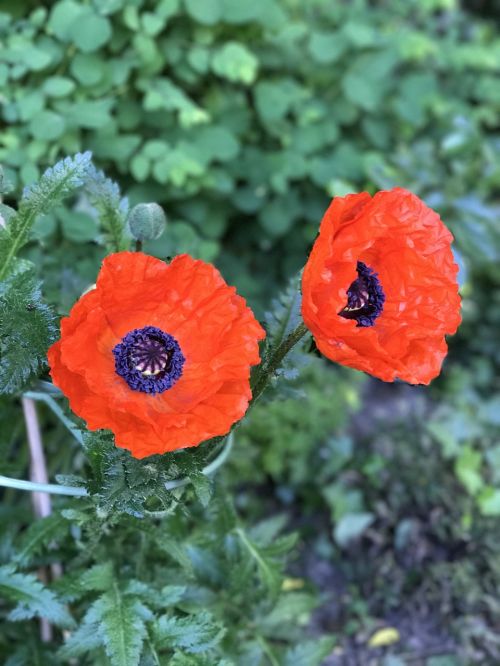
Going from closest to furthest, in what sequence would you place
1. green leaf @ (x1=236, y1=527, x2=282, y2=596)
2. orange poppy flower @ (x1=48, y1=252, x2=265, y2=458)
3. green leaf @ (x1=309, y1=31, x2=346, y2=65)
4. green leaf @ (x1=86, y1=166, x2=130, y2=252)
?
orange poppy flower @ (x1=48, y1=252, x2=265, y2=458) < green leaf @ (x1=86, y1=166, x2=130, y2=252) < green leaf @ (x1=236, y1=527, x2=282, y2=596) < green leaf @ (x1=309, y1=31, x2=346, y2=65)

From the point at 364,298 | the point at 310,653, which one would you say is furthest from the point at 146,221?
the point at 310,653

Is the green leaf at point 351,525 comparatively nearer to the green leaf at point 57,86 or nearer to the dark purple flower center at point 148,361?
the dark purple flower center at point 148,361

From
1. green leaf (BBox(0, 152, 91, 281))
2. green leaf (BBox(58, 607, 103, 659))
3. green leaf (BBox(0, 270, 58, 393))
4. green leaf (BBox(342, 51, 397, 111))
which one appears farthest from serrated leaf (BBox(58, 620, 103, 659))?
green leaf (BBox(342, 51, 397, 111))

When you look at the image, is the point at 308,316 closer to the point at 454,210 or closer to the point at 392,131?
the point at 454,210

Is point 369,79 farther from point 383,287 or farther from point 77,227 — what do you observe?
point 383,287

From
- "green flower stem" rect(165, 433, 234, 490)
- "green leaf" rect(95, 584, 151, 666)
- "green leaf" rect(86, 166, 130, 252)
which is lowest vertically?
"green leaf" rect(95, 584, 151, 666)

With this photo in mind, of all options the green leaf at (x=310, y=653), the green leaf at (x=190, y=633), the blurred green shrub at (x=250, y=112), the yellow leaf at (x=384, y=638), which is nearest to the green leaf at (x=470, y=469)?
the yellow leaf at (x=384, y=638)

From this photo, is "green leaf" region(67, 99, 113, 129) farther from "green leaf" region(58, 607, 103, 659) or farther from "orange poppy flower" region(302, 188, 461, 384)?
"green leaf" region(58, 607, 103, 659)
